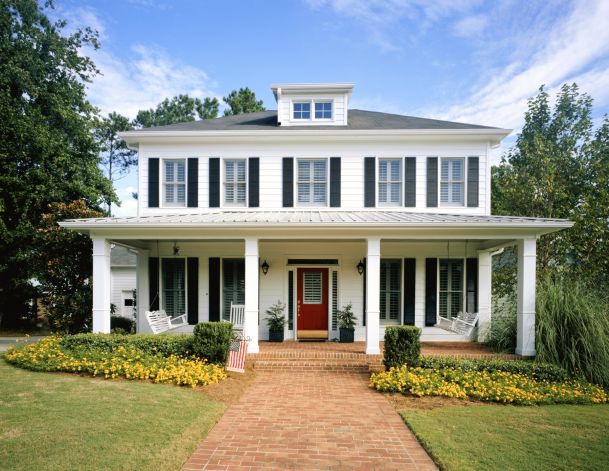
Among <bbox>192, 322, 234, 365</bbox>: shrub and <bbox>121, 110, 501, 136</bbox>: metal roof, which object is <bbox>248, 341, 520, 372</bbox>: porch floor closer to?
<bbox>192, 322, 234, 365</bbox>: shrub

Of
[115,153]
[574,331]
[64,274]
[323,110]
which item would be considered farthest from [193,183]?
[115,153]

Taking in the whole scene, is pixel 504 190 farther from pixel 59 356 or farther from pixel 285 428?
pixel 59 356

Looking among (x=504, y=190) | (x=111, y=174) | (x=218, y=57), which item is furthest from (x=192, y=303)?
(x=111, y=174)

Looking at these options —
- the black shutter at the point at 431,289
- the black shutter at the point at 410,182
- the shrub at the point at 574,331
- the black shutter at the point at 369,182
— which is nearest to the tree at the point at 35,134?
the black shutter at the point at 369,182

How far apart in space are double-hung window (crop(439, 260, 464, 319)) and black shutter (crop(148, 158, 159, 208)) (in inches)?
370

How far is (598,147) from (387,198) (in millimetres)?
11493

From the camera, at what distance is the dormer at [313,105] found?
12.6 meters

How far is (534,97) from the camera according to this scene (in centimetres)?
2147

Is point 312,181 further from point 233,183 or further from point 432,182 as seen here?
point 432,182

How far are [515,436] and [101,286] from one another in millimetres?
9437

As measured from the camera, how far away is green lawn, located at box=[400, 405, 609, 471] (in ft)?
14.8

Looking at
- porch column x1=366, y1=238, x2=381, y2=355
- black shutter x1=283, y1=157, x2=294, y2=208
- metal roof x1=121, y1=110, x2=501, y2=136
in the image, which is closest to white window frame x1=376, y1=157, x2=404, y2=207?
metal roof x1=121, y1=110, x2=501, y2=136

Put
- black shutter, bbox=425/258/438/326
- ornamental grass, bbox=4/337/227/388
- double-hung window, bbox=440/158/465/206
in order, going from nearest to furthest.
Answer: ornamental grass, bbox=4/337/227/388 → black shutter, bbox=425/258/438/326 → double-hung window, bbox=440/158/465/206

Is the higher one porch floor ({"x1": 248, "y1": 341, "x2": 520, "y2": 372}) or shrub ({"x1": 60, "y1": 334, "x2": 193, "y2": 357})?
shrub ({"x1": 60, "y1": 334, "x2": 193, "y2": 357})
